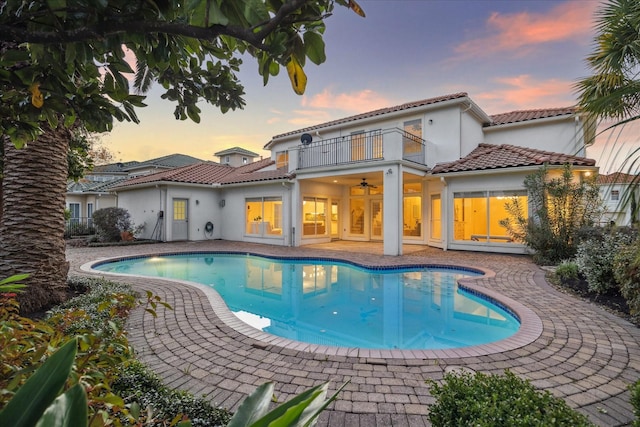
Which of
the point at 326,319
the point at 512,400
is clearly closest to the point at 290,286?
the point at 326,319

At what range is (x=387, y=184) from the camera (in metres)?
12.6

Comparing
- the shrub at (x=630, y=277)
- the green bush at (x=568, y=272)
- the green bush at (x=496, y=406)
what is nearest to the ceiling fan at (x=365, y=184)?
the green bush at (x=568, y=272)

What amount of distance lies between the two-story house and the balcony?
5cm

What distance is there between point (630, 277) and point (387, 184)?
26.7 ft

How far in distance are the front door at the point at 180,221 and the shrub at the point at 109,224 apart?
2.71 m

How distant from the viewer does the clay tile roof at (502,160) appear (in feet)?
37.6

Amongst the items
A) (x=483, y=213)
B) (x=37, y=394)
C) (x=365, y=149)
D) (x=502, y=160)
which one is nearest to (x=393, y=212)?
(x=365, y=149)

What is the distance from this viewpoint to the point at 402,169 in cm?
1266

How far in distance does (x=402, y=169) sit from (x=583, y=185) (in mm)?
5964

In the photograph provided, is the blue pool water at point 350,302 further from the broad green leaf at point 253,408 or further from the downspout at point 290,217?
the broad green leaf at point 253,408

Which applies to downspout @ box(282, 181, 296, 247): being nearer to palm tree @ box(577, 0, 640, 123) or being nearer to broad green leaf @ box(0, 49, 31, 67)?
palm tree @ box(577, 0, 640, 123)

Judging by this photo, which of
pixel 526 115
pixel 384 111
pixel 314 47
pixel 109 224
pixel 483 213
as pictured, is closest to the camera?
pixel 314 47

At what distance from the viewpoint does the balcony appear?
12.5 meters

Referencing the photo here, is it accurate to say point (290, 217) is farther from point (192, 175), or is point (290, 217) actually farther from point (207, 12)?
point (207, 12)
